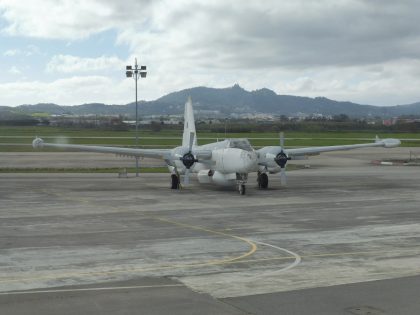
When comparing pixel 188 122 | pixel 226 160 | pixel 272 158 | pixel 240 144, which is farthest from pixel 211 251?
pixel 188 122

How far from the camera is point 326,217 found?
2297 cm

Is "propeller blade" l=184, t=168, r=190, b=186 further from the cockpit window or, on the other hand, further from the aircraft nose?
the aircraft nose

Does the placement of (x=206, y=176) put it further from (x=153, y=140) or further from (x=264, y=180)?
(x=153, y=140)

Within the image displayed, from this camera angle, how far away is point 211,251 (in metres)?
15.7

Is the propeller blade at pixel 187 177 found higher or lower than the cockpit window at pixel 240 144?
lower

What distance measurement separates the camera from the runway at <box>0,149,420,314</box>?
417 inches

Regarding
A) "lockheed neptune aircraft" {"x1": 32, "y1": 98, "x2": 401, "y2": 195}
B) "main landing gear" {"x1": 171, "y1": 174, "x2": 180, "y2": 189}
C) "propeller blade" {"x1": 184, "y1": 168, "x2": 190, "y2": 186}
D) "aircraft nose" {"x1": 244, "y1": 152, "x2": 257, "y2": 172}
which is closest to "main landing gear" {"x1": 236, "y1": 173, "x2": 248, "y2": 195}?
"lockheed neptune aircraft" {"x1": 32, "y1": 98, "x2": 401, "y2": 195}

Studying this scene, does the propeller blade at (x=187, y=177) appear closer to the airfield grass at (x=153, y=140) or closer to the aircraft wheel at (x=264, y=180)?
the aircraft wheel at (x=264, y=180)

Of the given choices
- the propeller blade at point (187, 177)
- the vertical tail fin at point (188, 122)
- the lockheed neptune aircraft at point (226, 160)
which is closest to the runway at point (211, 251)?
the propeller blade at point (187, 177)

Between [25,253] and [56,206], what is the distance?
37.3 ft

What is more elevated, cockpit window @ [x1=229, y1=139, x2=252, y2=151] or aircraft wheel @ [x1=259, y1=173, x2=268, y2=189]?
cockpit window @ [x1=229, y1=139, x2=252, y2=151]

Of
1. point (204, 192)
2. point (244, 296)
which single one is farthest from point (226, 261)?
point (204, 192)

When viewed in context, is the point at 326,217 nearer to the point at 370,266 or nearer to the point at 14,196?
the point at 370,266

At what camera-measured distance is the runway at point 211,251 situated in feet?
34.7
